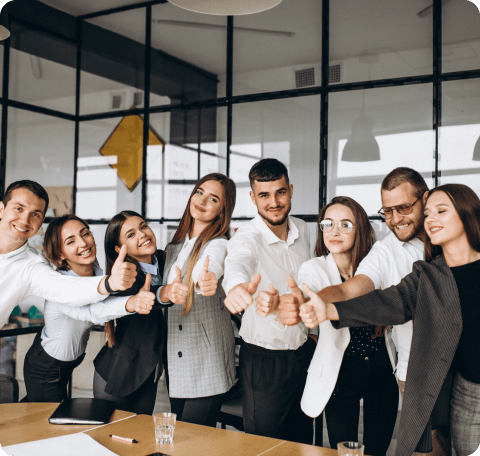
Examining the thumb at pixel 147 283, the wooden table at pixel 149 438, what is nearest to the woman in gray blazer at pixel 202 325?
the thumb at pixel 147 283

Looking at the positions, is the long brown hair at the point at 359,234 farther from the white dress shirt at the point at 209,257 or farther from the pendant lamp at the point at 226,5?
the pendant lamp at the point at 226,5

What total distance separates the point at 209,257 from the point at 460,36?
7.89 feet

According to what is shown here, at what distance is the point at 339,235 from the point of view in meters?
2.47

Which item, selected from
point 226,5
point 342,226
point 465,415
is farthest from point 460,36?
point 465,415

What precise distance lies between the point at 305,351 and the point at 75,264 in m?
1.42

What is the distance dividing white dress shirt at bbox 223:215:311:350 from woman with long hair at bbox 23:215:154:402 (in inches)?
35.4

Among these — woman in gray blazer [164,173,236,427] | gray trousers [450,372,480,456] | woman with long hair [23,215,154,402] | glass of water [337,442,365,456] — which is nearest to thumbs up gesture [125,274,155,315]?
woman in gray blazer [164,173,236,427]

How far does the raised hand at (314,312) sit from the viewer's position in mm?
1991

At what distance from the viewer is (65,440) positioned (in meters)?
1.88

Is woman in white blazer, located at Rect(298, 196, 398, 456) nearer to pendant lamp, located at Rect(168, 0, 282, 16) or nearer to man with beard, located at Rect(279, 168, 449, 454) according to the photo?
man with beard, located at Rect(279, 168, 449, 454)

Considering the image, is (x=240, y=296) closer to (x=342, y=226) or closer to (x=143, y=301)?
(x=143, y=301)

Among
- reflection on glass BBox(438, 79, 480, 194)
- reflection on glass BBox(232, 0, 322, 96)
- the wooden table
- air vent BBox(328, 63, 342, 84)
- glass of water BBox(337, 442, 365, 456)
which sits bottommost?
the wooden table

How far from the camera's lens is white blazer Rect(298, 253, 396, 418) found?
2.31m

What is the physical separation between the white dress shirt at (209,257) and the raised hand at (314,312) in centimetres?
62
